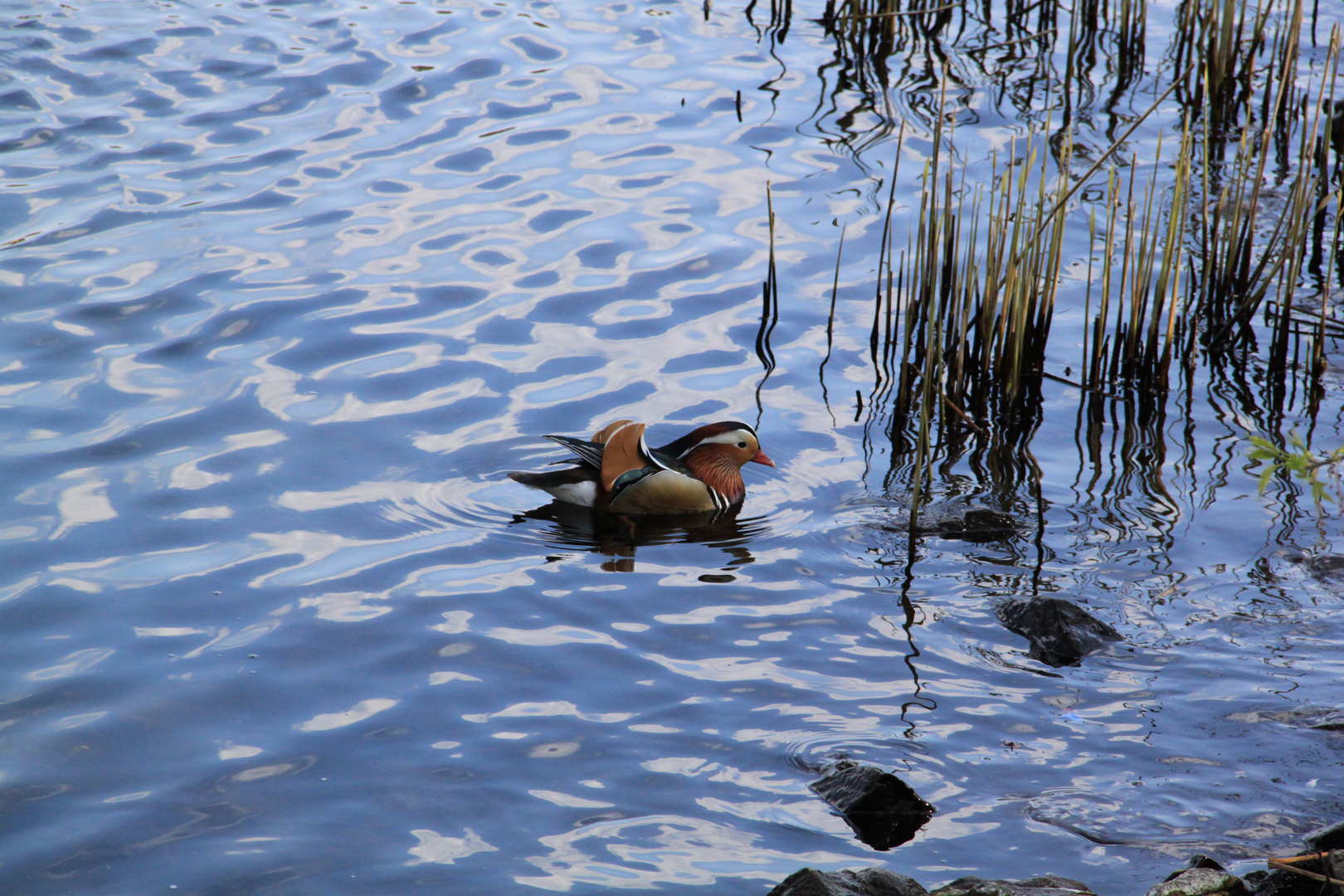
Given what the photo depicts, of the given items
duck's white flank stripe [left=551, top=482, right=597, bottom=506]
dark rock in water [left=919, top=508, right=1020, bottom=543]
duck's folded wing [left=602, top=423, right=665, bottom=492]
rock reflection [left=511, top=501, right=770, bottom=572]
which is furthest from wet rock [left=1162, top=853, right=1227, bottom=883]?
duck's white flank stripe [left=551, top=482, right=597, bottom=506]

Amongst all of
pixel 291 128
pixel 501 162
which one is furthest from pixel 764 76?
pixel 291 128

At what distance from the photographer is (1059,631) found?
6059 millimetres

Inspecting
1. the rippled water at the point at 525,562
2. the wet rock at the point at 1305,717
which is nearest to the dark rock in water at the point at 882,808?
the rippled water at the point at 525,562

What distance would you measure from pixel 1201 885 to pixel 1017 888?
595 mm

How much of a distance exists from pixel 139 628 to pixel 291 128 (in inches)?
300

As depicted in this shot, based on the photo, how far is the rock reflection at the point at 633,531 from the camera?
24.0ft

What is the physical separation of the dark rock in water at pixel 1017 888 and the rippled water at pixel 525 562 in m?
0.27

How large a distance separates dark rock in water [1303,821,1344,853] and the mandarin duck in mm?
3952

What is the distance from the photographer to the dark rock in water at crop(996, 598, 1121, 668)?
601 cm

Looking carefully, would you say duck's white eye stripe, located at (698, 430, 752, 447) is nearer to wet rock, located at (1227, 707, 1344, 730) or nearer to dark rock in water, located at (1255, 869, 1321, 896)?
wet rock, located at (1227, 707, 1344, 730)

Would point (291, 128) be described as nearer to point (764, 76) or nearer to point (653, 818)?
point (764, 76)

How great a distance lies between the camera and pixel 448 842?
193 inches

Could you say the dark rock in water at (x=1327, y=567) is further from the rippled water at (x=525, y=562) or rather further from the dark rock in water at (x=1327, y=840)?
the dark rock in water at (x=1327, y=840)

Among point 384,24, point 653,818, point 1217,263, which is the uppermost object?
point 384,24
